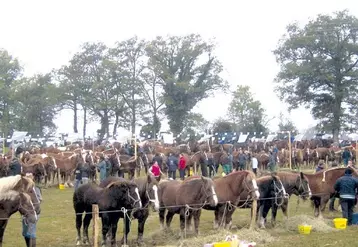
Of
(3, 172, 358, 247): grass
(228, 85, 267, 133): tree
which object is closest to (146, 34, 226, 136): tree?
(228, 85, 267, 133): tree

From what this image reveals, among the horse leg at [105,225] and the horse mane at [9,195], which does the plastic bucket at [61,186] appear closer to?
the horse leg at [105,225]

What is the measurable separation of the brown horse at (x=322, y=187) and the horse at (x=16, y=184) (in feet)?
32.6

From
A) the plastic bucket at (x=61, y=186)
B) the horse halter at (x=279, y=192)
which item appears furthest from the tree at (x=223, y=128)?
the horse halter at (x=279, y=192)

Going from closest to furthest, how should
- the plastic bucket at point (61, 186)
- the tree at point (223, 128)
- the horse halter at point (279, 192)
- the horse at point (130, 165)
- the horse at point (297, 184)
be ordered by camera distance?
the horse halter at point (279, 192) < the horse at point (297, 184) < the plastic bucket at point (61, 186) < the horse at point (130, 165) < the tree at point (223, 128)

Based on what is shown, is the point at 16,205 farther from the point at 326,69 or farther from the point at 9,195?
the point at 326,69

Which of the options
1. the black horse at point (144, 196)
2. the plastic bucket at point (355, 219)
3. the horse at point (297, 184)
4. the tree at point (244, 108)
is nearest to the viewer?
the black horse at point (144, 196)

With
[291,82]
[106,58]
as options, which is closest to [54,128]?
[106,58]

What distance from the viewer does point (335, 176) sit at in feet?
59.0

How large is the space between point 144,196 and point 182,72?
5099cm

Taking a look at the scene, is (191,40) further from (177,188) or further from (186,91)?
(177,188)

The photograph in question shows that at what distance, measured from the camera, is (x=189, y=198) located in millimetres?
14641

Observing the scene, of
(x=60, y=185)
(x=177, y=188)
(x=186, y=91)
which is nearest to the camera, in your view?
(x=177, y=188)

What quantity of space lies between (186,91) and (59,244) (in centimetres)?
4915

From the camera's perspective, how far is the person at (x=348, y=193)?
16.1 metres
